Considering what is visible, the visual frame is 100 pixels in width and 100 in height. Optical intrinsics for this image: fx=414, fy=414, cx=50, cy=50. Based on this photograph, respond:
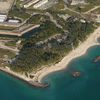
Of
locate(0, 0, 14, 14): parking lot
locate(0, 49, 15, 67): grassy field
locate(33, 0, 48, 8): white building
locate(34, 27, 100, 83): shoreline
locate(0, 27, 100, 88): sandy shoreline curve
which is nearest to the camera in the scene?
locate(0, 27, 100, 88): sandy shoreline curve

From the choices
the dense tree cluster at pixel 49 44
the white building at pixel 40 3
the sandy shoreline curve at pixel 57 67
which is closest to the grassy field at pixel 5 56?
the sandy shoreline curve at pixel 57 67

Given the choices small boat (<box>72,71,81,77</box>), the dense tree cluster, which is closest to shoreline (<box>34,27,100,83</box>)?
the dense tree cluster

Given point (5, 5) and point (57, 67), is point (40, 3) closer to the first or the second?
point (5, 5)

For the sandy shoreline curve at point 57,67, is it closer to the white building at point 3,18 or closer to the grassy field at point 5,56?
the grassy field at point 5,56

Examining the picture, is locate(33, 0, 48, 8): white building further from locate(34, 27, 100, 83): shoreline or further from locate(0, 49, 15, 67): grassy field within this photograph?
locate(0, 49, 15, 67): grassy field

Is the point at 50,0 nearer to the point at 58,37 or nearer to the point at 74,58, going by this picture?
the point at 58,37

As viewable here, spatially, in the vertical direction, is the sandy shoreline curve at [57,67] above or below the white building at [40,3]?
below

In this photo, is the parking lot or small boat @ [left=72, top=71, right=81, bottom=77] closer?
small boat @ [left=72, top=71, right=81, bottom=77]

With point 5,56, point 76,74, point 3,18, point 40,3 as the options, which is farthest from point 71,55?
point 40,3

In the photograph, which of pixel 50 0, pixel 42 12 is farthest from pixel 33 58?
pixel 50 0

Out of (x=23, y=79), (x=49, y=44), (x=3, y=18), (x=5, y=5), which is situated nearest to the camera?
(x=23, y=79)
